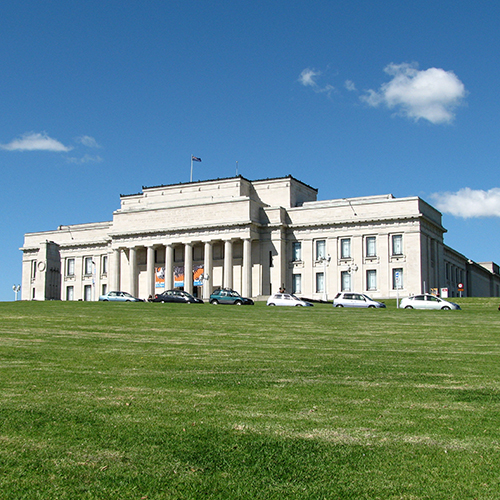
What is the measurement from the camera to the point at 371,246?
2913 inches

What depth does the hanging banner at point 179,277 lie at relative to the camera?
82000 millimetres

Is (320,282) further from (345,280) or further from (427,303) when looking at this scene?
(427,303)

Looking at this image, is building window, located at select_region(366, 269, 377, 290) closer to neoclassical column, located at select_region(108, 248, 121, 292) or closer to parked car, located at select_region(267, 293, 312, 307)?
parked car, located at select_region(267, 293, 312, 307)

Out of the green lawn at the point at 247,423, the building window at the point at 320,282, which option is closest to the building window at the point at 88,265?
the building window at the point at 320,282

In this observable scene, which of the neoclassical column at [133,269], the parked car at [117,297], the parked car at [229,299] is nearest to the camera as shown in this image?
the parked car at [229,299]

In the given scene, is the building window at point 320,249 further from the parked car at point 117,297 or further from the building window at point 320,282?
the parked car at point 117,297

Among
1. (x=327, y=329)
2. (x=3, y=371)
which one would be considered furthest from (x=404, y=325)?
(x=3, y=371)

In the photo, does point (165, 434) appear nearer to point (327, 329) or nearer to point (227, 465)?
point (227, 465)

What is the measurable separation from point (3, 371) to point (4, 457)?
6.26 m

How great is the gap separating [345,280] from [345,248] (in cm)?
404

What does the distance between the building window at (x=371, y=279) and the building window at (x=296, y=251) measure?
31.1ft

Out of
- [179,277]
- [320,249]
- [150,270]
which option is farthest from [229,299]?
[150,270]

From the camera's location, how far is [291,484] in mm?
6492

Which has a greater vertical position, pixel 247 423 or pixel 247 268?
pixel 247 268
